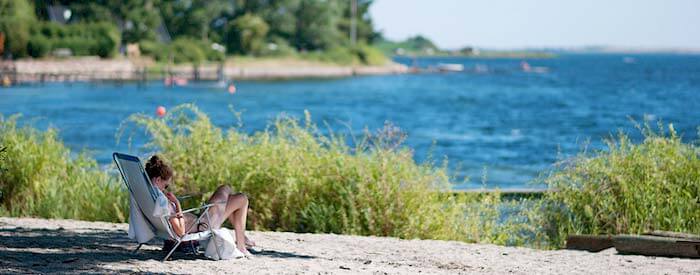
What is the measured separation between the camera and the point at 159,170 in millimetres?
7012

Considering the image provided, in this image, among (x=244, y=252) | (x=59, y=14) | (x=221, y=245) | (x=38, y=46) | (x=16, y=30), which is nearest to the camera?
(x=221, y=245)

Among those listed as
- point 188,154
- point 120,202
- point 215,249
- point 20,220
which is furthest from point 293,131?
point 215,249

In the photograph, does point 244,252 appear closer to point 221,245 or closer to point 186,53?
point 221,245

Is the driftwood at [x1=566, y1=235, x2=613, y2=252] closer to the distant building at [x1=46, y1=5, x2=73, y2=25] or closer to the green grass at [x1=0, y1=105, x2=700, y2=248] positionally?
the green grass at [x1=0, y1=105, x2=700, y2=248]

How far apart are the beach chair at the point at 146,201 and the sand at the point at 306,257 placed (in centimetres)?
17

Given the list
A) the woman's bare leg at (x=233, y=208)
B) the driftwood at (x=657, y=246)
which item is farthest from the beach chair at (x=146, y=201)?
the driftwood at (x=657, y=246)

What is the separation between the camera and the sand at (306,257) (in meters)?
6.85

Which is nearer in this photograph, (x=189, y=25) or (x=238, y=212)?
(x=238, y=212)

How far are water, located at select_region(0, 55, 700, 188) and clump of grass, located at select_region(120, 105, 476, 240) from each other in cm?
823

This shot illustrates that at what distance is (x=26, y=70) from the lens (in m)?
67.6

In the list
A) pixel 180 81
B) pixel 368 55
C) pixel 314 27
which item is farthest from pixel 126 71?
pixel 368 55

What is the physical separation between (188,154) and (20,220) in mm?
1807

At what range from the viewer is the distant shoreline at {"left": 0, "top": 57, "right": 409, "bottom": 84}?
65.3 metres

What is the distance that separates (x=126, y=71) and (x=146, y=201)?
68.0 m
